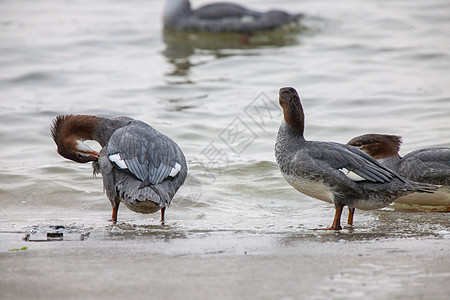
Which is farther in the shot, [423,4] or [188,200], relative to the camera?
[423,4]

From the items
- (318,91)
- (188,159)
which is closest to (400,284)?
(188,159)

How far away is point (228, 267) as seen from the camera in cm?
473

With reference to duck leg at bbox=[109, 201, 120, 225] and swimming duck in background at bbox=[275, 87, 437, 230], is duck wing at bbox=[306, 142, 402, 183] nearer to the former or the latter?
swimming duck in background at bbox=[275, 87, 437, 230]

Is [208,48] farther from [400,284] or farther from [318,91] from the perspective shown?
[400,284]

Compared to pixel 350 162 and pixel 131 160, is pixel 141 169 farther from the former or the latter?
pixel 350 162

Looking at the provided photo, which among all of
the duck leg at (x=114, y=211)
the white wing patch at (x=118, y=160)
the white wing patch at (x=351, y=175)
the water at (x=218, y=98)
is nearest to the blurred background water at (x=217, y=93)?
the water at (x=218, y=98)

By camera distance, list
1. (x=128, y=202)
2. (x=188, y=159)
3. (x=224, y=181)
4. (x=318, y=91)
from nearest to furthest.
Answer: (x=128, y=202) < (x=224, y=181) < (x=188, y=159) < (x=318, y=91)

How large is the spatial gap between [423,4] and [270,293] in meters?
18.2

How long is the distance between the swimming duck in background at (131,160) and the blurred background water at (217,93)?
42 cm

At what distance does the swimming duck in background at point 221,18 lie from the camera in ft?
60.1

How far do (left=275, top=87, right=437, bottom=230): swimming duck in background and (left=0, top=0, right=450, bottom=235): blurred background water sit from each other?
1.22 ft

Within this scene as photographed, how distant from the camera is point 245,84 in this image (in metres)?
14.6

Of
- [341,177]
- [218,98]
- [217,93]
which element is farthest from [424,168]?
[217,93]

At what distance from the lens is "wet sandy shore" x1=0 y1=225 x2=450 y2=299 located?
416 cm
